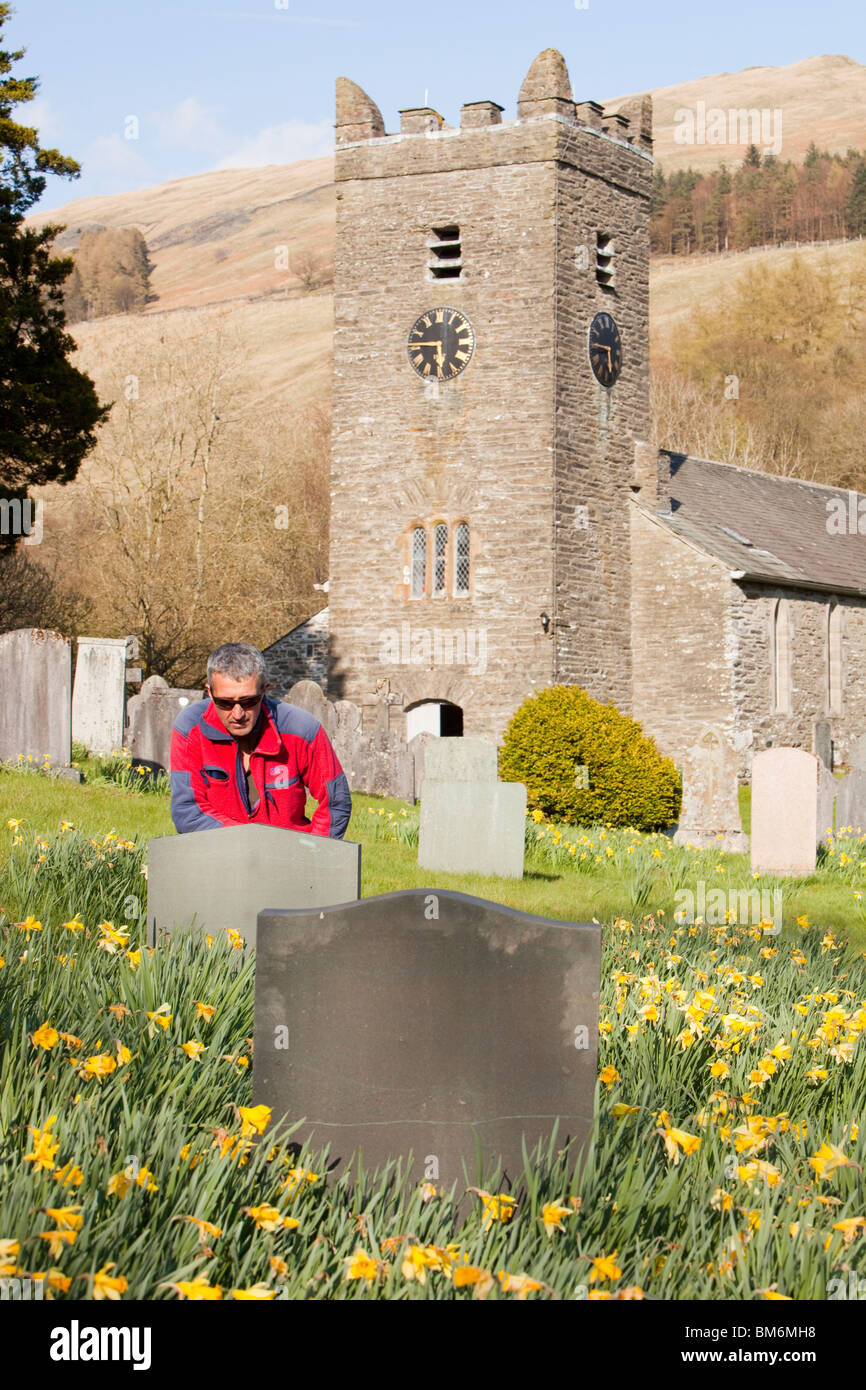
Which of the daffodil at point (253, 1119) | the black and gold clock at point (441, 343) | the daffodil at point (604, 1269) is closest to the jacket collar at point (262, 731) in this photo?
the daffodil at point (253, 1119)

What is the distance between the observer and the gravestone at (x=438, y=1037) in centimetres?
415

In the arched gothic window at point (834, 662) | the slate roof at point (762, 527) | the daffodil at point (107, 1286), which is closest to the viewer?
the daffodil at point (107, 1286)

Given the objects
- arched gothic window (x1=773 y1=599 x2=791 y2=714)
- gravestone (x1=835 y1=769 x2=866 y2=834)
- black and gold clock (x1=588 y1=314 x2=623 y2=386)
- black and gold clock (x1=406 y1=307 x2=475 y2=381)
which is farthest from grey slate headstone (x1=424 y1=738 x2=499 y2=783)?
arched gothic window (x1=773 y1=599 x2=791 y2=714)

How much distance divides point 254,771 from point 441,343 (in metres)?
21.6

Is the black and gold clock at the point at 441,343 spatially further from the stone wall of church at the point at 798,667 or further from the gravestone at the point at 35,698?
the gravestone at the point at 35,698

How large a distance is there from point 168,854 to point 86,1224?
10.0ft

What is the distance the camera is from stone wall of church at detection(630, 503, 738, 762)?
27188 mm

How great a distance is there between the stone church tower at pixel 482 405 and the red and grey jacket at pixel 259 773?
64.4 feet

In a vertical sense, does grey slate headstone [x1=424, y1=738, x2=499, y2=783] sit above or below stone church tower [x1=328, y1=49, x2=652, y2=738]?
below

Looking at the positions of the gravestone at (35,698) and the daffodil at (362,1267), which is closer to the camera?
the daffodil at (362,1267)

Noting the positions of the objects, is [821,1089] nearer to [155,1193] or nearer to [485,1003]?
[485,1003]

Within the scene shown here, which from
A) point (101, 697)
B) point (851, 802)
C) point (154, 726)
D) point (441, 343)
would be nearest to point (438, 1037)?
point (154, 726)

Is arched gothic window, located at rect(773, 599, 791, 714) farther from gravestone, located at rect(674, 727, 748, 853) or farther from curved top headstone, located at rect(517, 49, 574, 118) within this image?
gravestone, located at rect(674, 727, 748, 853)

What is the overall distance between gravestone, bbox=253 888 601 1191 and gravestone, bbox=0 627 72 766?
9.99 metres
